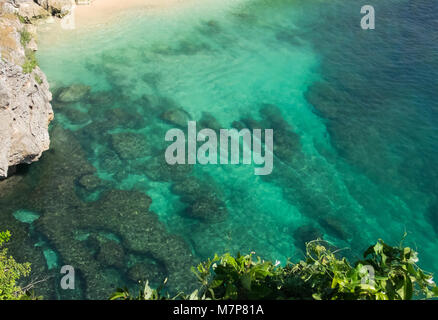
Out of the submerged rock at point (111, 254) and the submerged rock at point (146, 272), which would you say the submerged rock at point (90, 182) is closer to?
the submerged rock at point (111, 254)

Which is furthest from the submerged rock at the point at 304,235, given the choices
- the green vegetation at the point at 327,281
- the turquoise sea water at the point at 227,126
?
the green vegetation at the point at 327,281

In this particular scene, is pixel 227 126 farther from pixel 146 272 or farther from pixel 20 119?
pixel 20 119

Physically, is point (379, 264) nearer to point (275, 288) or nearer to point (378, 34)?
point (275, 288)

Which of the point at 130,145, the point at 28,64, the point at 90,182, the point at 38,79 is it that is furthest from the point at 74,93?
the point at 90,182

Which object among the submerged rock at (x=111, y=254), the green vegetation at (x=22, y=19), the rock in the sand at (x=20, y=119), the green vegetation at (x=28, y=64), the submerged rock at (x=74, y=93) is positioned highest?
the green vegetation at (x=22, y=19)

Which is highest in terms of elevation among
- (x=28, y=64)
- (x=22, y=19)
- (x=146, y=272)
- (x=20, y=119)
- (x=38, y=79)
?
(x=22, y=19)

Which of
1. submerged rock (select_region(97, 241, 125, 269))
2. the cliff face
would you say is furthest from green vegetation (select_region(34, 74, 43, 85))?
submerged rock (select_region(97, 241, 125, 269))
